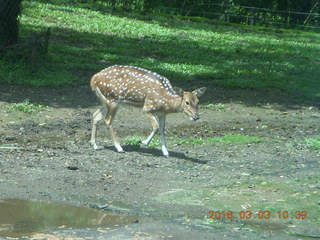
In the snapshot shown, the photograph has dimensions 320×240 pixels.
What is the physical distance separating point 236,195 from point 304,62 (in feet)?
42.0

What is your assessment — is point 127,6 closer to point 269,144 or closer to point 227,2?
point 227,2

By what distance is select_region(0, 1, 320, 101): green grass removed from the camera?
17.0 metres

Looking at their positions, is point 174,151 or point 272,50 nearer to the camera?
point 174,151

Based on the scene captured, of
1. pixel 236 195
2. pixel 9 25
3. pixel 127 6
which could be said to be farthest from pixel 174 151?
pixel 127 6

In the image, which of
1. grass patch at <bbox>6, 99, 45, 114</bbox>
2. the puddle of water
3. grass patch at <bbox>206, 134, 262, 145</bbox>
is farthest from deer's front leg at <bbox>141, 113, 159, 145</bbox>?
the puddle of water

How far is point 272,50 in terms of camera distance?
22.5 m

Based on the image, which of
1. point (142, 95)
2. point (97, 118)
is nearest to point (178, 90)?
point (142, 95)

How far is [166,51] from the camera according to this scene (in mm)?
20125
